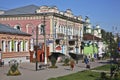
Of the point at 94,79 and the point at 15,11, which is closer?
the point at 94,79

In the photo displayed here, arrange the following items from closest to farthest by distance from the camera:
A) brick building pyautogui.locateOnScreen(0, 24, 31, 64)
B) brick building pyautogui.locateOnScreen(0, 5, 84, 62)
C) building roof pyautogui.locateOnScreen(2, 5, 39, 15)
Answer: brick building pyautogui.locateOnScreen(0, 24, 31, 64), brick building pyautogui.locateOnScreen(0, 5, 84, 62), building roof pyautogui.locateOnScreen(2, 5, 39, 15)

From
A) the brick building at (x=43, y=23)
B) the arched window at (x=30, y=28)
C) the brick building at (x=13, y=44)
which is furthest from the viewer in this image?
the arched window at (x=30, y=28)

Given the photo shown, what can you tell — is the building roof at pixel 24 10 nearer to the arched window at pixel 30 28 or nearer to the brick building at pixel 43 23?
the brick building at pixel 43 23

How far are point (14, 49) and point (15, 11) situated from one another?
636 inches

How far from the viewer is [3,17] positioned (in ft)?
208

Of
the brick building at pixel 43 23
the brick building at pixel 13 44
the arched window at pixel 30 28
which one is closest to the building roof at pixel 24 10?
the brick building at pixel 43 23

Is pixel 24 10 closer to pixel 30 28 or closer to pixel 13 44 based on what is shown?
pixel 30 28

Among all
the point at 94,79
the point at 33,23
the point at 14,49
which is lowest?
the point at 94,79

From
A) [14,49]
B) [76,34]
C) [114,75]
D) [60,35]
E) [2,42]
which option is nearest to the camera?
[114,75]

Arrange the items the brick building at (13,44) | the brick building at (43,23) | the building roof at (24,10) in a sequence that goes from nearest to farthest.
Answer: the brick building at (13,44) < the brick building at (43,23) < the building roof at (24,10)

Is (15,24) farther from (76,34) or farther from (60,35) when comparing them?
(76,34)

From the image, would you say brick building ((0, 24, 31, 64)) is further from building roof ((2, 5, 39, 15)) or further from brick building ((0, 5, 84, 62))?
building roof ((2, 5, 39, 15))

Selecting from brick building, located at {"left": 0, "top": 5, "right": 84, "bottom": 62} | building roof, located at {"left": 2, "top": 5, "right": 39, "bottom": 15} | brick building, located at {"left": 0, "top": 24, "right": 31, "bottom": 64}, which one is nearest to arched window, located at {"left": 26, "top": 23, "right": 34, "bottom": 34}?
brick building, located at {"left": 0, "top": 5, "right": 84, "bottom": 62}

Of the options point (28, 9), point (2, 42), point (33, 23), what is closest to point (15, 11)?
point (28, 9)
